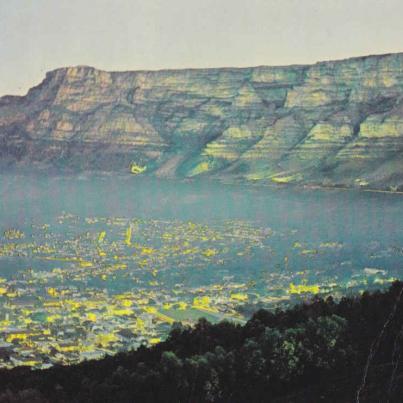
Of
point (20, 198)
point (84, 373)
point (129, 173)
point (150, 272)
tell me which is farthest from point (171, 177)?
point (84, 373)

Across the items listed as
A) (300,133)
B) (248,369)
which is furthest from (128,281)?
(300,133)

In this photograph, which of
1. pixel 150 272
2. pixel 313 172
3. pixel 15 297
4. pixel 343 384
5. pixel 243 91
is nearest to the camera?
pixel 343 384

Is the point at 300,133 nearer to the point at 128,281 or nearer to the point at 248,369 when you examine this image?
the point at 128,281

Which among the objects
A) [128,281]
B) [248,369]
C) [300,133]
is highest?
[300,133]

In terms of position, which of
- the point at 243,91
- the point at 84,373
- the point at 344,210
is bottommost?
the point at 84,373

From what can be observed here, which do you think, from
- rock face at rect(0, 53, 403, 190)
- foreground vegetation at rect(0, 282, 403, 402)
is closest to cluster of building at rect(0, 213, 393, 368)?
foreground vegetation at rect(0, 282, 403, 402)

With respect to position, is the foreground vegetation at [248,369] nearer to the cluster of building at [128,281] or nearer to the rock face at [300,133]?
the cluster of building at [128,281]

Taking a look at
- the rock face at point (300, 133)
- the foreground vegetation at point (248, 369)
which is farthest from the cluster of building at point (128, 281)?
the rock face at point (300, 133)

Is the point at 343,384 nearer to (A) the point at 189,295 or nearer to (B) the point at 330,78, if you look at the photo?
(A) the point at 189,295

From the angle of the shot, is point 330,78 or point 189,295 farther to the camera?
point 330,78
